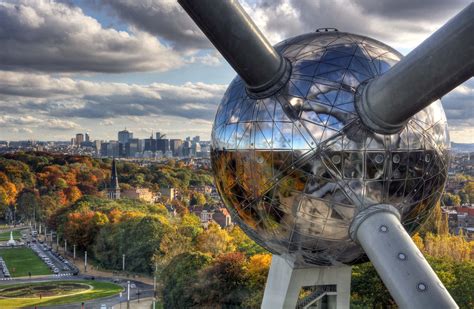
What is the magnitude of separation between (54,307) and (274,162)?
38.5m

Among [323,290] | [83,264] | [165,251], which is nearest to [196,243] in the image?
[165,251]

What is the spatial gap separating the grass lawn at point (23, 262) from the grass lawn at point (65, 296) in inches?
263

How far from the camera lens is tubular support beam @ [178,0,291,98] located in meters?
9.88

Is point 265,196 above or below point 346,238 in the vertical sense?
above

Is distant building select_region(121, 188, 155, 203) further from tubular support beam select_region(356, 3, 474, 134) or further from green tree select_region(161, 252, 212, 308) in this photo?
tubular support beam select_region(356, 3, 474, 134)

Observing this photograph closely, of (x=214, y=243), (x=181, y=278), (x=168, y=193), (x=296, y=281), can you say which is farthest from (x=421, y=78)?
(x=168, y=193)

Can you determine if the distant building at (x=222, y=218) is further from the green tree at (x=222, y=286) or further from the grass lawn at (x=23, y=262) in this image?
the green tree at (x=222, y=286)

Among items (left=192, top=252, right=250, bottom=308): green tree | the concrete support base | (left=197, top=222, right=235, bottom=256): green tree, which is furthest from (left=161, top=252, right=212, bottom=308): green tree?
the concrete support base

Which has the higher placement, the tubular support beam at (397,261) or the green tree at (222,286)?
the tubular support beam at (397,261)

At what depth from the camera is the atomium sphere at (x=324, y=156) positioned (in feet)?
34.9

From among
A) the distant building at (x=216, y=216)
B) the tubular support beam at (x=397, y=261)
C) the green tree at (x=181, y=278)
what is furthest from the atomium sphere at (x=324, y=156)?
the distant building at (x=216, y=216)

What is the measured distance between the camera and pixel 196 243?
5309 centimetres

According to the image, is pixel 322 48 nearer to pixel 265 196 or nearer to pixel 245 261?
pixel 265 196

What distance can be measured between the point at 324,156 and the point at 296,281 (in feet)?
15.8
